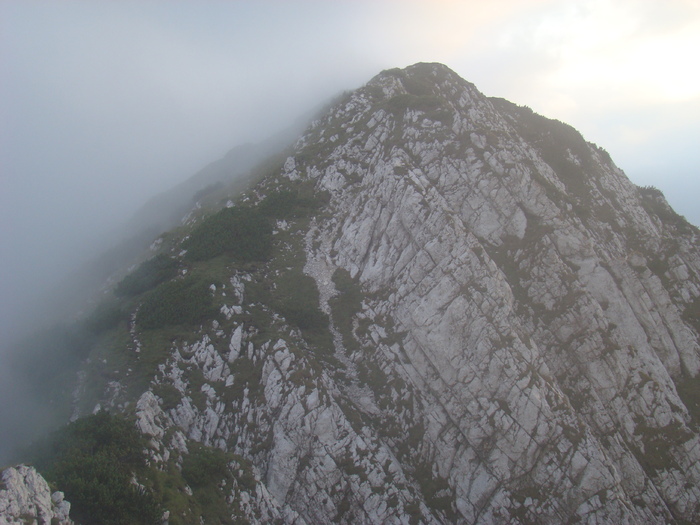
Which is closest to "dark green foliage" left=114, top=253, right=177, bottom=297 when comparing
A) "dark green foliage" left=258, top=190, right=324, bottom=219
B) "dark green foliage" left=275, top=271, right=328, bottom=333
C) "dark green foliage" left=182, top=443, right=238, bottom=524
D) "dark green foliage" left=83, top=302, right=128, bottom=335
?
"dark green foliage" left=83, top=302, right=128, bottom=335

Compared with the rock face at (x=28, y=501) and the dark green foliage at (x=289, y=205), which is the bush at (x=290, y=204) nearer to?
the dark green foliage at (x=289, y=205)

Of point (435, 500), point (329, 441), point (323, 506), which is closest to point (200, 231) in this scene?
point (329, 441)

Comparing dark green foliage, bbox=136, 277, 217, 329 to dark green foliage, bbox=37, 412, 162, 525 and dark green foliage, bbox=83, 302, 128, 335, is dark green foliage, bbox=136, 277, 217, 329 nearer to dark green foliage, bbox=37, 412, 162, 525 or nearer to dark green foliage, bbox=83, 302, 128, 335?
dark green foliage, bbox=83, 302, 128, 335

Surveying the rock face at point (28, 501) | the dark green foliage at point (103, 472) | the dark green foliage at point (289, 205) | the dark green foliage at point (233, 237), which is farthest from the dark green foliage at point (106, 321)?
the rock face at point (28, 501)

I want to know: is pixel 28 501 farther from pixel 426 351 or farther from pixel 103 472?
pixel 426 351

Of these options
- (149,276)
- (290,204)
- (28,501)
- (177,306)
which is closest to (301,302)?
(177,306)

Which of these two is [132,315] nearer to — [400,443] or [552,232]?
[400,443]
